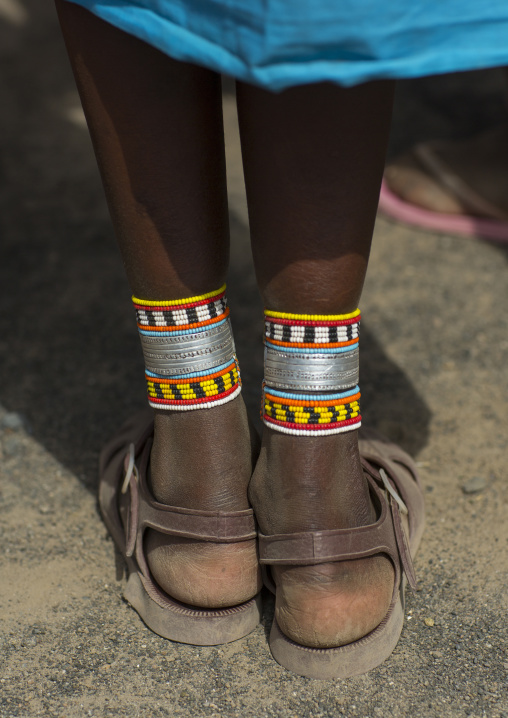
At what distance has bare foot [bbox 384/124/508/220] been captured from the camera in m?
2.07

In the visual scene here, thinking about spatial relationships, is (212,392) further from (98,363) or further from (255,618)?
(98,363)

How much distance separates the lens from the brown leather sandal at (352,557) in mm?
950

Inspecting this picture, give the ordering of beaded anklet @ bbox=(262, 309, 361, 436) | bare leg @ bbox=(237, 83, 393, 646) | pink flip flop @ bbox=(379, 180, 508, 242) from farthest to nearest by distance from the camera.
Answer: pink flip flop @ bbox=(379, 180, 508, 242)
beaded anklet @ bbox=(262, 309, 361, 436)
bare leg @ bbox=(237, 83, 393, 646)

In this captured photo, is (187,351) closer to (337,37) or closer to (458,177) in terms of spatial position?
(337,37)

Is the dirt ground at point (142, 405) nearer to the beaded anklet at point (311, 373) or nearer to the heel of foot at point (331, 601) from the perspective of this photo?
the heel of foot at point (331, 601)

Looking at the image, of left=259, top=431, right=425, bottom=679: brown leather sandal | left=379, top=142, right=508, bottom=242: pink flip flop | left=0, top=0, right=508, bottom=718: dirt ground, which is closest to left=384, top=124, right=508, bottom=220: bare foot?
left=379, top=142, right=508, bottom=242: pink flip flop

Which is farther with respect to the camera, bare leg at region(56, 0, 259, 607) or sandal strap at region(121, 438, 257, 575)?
sandal strap at region(121, 438, 257, 575)

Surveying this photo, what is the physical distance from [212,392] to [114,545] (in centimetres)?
41

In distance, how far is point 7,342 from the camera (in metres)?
1.73

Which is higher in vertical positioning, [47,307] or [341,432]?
[341,432]

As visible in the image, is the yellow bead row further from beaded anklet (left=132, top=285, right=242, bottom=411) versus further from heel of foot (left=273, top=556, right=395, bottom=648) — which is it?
heel of foot (left=273, top=556, right=395, bottom=648)

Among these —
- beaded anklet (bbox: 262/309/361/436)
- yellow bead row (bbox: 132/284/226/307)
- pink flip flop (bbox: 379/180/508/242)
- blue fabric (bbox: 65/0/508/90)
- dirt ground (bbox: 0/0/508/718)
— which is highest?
blue fabric (bbox: 65/0/508/90)

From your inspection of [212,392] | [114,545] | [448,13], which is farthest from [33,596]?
[448,13]

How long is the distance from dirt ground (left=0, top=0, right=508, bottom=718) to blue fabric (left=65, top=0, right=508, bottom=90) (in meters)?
0.77
